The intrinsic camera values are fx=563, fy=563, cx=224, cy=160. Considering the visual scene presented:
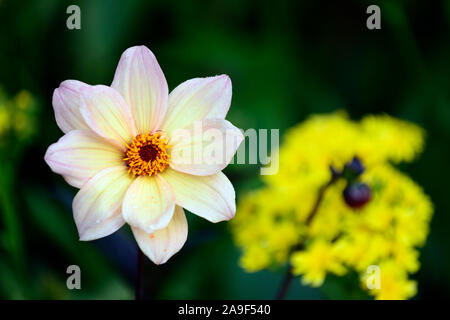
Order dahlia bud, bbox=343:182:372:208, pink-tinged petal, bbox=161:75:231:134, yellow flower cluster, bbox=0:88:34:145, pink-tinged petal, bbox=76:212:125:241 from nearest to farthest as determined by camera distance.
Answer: pink-tinged petal, bbox=76:212:125:241 → pink-tinged petal, bbox=161:75:231:134 → dahlia bud, bbox=343:182:372:208 → yellow flower cluster, bbox=0:88:34:145

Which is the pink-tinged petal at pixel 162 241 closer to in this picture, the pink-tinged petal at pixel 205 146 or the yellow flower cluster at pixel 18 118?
the pink-tinged petal at pixel 205 146

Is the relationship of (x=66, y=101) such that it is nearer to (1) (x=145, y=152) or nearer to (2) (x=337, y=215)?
(1) (x=145, y=152)

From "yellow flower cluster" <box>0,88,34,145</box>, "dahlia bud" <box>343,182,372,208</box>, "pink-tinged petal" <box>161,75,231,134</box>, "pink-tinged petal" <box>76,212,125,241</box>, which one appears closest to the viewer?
"pink-tinged petal" <box>76,212,125,241</box>

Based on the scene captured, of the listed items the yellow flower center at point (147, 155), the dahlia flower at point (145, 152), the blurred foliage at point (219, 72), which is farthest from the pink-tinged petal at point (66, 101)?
the blurred foliage at point (219, 72)

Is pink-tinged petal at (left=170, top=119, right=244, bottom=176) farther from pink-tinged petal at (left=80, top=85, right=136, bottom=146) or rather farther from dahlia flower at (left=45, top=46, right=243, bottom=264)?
pink-tinged petal at (left=80, top=85, right=136, bottom=146)

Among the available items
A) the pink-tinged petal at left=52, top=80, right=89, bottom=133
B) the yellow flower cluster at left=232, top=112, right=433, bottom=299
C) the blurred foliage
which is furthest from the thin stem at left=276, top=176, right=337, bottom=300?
the pink-tinged petal at left=52, top=80, right=89, bottom=133

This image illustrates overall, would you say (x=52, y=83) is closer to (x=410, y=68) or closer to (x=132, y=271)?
(x=132, y=271)
